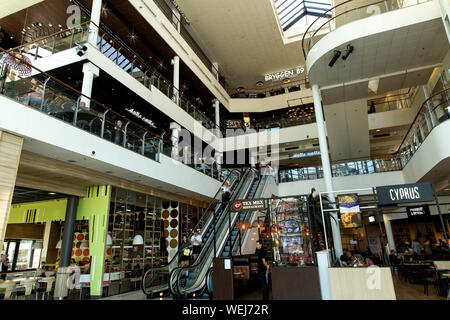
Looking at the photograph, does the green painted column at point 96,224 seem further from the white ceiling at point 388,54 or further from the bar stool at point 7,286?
the white ceiling at point 388,54

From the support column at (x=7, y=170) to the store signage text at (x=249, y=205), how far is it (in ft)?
16.1

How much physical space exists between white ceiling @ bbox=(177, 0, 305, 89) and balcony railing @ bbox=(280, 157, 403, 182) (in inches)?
371

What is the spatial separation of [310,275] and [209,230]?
5529mm

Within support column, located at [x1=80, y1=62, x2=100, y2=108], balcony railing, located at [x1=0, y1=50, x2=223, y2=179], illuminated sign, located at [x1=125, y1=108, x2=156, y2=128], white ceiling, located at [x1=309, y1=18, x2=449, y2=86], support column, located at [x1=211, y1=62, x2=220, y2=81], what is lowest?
balcony railing, located at [x1=0, y1=50, x2=223, y2=179]

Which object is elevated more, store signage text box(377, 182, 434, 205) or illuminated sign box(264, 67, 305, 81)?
illuminated sign box(264, 67, 305, 81)

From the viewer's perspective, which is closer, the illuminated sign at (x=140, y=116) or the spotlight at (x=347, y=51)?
the spotlight at (x=347, y=51)

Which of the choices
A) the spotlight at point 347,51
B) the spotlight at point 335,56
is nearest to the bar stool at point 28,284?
the spotlight at point 335,56

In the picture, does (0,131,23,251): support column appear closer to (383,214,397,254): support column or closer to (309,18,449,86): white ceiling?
(309,18,449,86): white ceiling

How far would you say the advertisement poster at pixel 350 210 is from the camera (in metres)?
6.56

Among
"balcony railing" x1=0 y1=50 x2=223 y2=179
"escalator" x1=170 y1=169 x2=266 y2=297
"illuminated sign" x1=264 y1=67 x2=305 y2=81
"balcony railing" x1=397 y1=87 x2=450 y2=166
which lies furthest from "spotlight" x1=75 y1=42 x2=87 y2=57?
"illuminated sign" x1=264 y1=67 x2=305 y2=81

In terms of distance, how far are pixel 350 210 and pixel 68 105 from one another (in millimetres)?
7365

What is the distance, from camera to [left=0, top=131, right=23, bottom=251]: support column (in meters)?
5.50

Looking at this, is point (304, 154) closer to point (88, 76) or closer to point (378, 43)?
point (378, 43)

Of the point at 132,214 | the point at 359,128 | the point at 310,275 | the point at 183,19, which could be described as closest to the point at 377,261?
the point at 359,128
